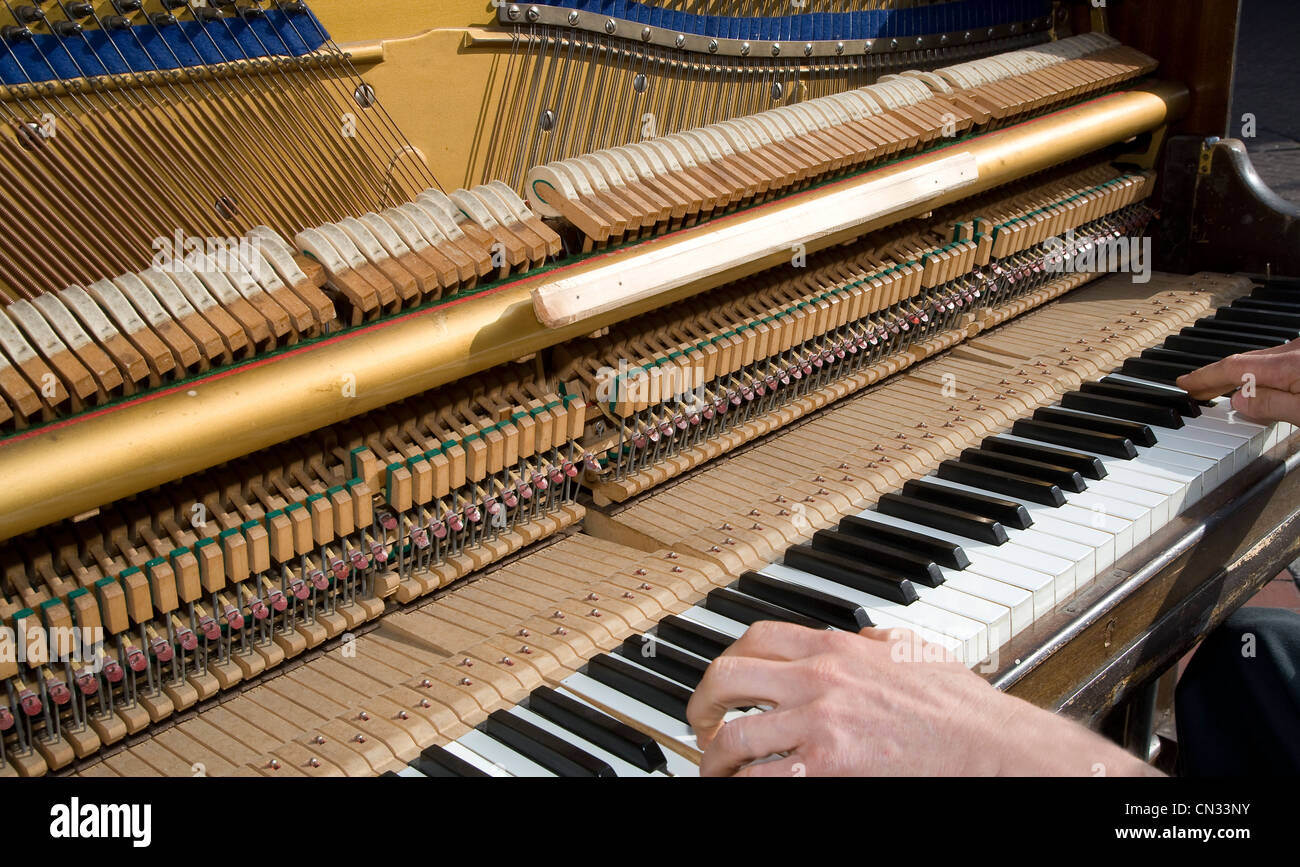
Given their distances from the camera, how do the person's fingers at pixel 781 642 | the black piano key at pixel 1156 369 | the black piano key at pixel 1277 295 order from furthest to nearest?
the black piano key at pixel 1277 295, the black piano key at pixel 1156 369, the person's fingers at pixel 781 642

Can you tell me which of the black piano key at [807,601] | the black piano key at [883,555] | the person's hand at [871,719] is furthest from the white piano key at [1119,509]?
the person's hand at [871,719]

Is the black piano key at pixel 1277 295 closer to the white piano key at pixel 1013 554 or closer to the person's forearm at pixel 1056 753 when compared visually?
the white piano key at pixel 1013 554

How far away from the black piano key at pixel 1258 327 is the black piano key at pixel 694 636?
8.05ft

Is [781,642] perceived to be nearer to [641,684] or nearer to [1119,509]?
[641,684]

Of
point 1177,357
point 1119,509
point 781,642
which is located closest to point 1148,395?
point 1177,357

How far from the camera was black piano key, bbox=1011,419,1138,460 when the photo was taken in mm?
3090

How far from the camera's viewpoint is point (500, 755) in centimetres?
201

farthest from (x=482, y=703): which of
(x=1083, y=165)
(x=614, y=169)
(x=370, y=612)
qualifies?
(x=1083, y=165)

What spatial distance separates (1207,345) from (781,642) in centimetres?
260

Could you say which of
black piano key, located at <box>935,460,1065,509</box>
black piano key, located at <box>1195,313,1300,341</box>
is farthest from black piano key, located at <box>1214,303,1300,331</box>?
black piano key, located at <box>935,460,1065,509</box>

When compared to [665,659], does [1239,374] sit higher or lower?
higher

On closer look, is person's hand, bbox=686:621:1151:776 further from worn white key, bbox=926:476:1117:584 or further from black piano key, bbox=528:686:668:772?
worn white key, bbox=926:476:1117:584

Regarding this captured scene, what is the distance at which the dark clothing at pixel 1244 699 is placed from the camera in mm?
2814

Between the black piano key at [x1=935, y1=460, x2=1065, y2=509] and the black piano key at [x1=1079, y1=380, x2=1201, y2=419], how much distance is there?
2.25 feet
